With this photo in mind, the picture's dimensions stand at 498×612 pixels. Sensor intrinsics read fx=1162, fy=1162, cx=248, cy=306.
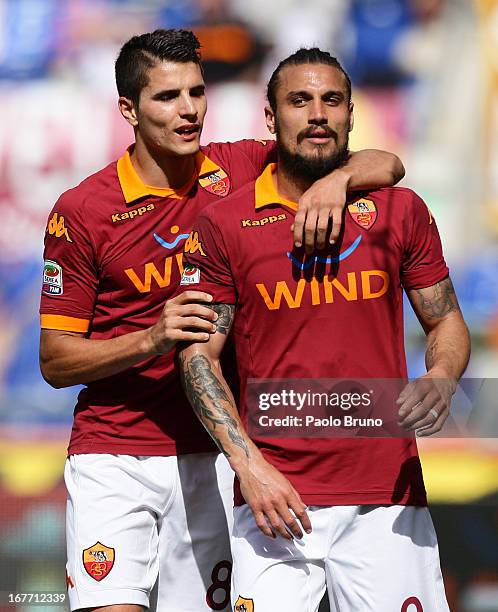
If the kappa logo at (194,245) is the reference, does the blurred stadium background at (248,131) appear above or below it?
above

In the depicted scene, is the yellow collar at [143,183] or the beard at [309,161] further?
the yellow collar at [143,183]

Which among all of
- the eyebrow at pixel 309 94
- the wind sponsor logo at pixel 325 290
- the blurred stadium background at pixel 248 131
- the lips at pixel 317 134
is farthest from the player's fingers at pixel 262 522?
the blurred stadium background at pixel 248 131

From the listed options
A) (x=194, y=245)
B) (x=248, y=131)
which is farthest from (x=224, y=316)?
(x=248, y=131)

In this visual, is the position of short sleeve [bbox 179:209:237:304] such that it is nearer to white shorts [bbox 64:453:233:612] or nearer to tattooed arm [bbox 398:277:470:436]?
tattooed arm [bbox 398:277:470:436]

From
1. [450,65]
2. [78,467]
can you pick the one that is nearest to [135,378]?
[78,467]

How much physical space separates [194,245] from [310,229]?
0.33 metres

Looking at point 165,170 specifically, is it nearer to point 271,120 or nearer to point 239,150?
point 239,150

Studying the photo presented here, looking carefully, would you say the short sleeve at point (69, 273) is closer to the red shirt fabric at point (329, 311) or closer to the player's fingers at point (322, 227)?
the red shirt fabric at point (329, 311)

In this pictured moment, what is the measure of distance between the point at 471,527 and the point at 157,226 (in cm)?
233

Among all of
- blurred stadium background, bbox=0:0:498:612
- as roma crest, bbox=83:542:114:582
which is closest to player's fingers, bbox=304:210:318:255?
as roma crest, bbox=83:542:114:582

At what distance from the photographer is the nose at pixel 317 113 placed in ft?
10.0

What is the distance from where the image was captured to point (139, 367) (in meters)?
3.47

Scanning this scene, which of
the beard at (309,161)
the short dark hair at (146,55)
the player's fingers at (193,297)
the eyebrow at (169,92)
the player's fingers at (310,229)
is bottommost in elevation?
the player's fingers at (193,297)

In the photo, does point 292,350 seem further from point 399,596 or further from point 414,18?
point 414,18
